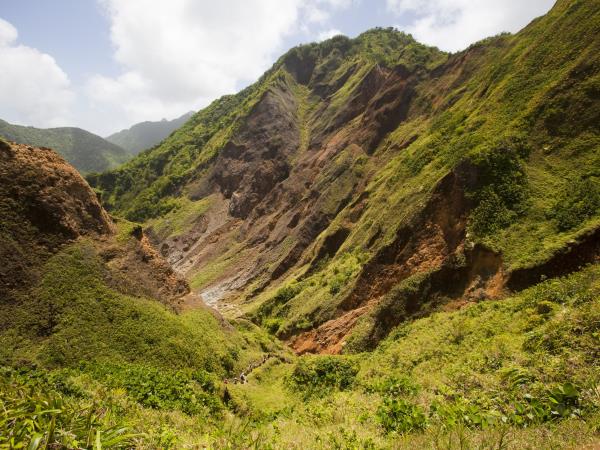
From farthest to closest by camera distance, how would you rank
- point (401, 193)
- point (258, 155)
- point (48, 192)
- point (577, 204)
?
point (258, 155)
point (401, 193)
point (48, 192)
point (577, 204)

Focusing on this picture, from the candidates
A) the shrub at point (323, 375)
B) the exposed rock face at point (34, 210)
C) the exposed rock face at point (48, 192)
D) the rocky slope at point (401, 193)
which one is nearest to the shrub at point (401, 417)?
the shrub at point (323, 375)

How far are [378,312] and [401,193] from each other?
14.4 metres

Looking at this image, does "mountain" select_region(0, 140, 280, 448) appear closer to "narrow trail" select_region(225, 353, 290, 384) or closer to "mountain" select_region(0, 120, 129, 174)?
"narrow trail" select_region(225, 353, 290, 384)

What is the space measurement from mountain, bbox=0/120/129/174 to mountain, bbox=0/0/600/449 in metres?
161

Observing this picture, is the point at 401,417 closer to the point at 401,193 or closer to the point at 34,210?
the point at 34,210

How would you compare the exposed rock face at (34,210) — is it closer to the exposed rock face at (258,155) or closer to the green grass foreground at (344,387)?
the green grass foreground at (344,387)

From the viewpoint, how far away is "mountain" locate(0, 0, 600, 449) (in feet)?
22.1

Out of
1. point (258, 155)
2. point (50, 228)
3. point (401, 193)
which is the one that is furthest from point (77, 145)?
point (50, 228)

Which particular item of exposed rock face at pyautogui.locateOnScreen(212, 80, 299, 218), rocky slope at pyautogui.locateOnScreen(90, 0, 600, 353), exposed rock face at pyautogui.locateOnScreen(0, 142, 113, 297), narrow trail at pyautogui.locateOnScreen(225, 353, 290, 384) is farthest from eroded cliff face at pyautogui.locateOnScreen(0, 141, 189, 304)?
exposed rock face at pyautogui.locateOnScreen(212, 80, 299, 218)

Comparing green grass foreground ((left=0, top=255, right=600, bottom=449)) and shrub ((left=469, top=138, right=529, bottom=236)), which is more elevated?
shrub ((left=469, top=138, right=529, bottom=236))

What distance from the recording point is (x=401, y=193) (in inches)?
1347

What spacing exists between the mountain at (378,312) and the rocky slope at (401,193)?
0.18m

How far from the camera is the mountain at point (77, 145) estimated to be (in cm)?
16425

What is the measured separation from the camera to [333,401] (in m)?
12.7
